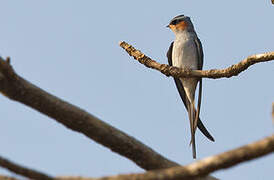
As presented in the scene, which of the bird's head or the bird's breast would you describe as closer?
the bird's breast

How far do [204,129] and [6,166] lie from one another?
167 inches

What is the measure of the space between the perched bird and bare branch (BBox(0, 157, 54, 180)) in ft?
16.7

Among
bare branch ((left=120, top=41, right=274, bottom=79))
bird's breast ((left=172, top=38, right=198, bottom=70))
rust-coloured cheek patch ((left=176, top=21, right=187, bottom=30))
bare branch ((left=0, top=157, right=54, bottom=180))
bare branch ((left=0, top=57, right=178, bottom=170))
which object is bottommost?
bare branch ((left=0, top=157, right=54, bottom=180))

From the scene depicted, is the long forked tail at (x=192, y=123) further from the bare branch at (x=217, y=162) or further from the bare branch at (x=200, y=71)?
the bare branch at (x=217, y=162)

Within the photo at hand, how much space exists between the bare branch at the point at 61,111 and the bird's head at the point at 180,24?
5895 mm

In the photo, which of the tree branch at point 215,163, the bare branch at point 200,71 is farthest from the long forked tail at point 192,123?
the tree branch at point 215,163

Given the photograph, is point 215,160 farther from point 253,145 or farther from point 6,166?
point 6,166

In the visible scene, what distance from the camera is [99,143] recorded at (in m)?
3.31

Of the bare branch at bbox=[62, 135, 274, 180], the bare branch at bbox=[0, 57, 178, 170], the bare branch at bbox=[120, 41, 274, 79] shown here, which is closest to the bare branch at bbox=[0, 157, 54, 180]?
the bare branch at bbox=[62, 135, 274, 180]

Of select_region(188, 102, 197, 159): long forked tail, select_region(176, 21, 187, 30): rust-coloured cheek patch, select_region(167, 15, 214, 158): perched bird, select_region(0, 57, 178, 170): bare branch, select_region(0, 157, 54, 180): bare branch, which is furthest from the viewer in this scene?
select_region(176, 21, 187, 30): rust-coloured cheek patch

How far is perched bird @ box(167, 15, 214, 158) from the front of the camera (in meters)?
7.89

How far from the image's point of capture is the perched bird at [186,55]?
25.9 ft

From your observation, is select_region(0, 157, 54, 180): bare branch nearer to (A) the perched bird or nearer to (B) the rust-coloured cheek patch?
(A) the perched bird

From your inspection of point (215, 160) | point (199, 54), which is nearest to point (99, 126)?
point (215, 160)
